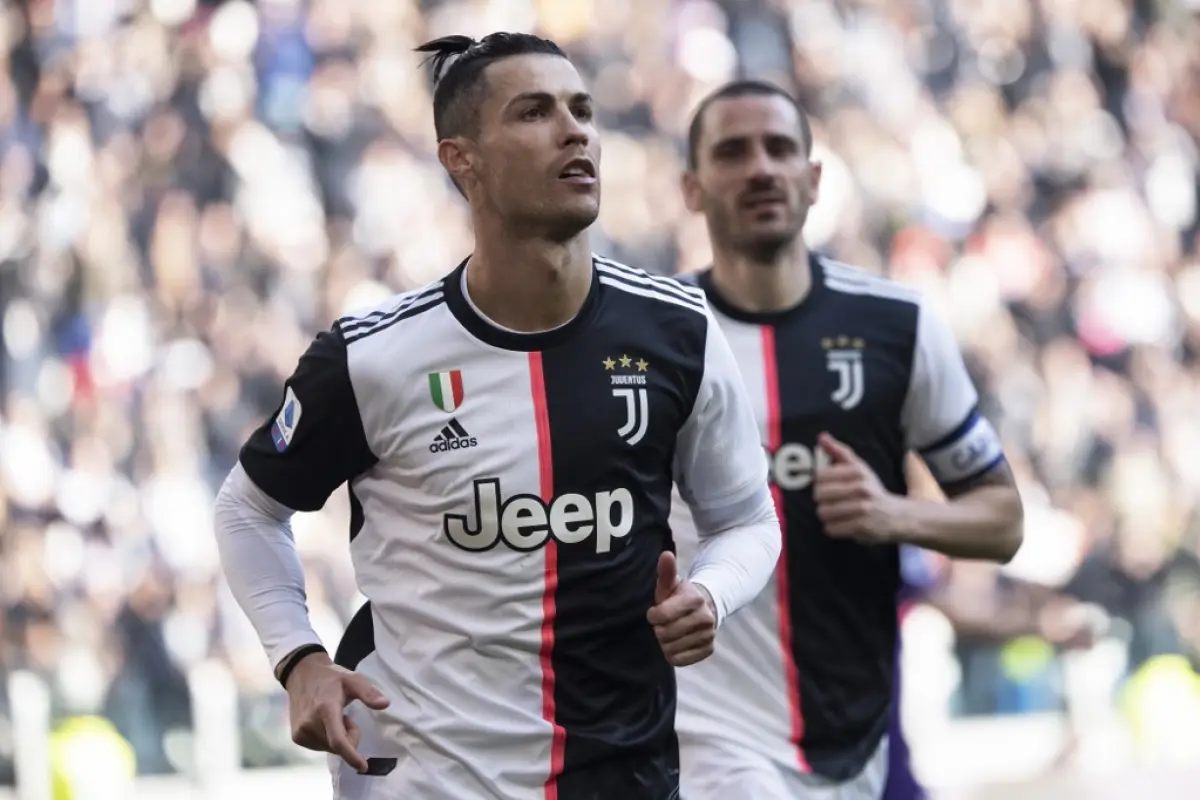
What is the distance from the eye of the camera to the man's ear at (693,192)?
13.6 ft

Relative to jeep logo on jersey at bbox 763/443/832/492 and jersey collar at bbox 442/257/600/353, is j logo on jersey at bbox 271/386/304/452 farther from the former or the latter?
jeep logo on jersey at bbox 763/443/832/492

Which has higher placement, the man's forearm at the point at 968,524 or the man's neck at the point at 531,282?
the man's neck at the point at 531,282

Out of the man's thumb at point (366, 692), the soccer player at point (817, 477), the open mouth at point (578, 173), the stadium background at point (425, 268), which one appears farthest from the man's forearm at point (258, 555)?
the stadium background at point (425, 268)

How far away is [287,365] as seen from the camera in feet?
28.9

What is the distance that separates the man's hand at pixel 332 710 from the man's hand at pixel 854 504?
1.21 metres

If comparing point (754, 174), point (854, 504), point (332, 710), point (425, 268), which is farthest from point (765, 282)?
point (425, 268)

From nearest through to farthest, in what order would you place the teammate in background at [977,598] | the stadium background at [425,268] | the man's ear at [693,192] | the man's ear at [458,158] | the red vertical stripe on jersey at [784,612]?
the man's ear at [458,158]
the red vertical stripe on jersey at [784,612]
the man's ear at [693,192]
the teammate in background at [977,598]
the stadium background at [425,268]

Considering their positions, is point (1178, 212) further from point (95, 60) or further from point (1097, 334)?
point (95, 60)

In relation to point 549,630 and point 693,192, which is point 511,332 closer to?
point 549,630

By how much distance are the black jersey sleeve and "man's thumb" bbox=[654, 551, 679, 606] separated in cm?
57

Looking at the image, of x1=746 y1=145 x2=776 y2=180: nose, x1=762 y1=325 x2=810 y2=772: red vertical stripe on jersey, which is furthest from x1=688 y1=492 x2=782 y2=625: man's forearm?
x1=746 y1=145 x2=776 y2=180: nose

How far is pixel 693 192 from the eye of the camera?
4207mm

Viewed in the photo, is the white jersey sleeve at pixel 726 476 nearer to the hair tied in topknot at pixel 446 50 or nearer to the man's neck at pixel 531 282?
the man's neck at pixel 531 282

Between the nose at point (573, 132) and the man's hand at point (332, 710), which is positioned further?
the nose at point (573, 132)
